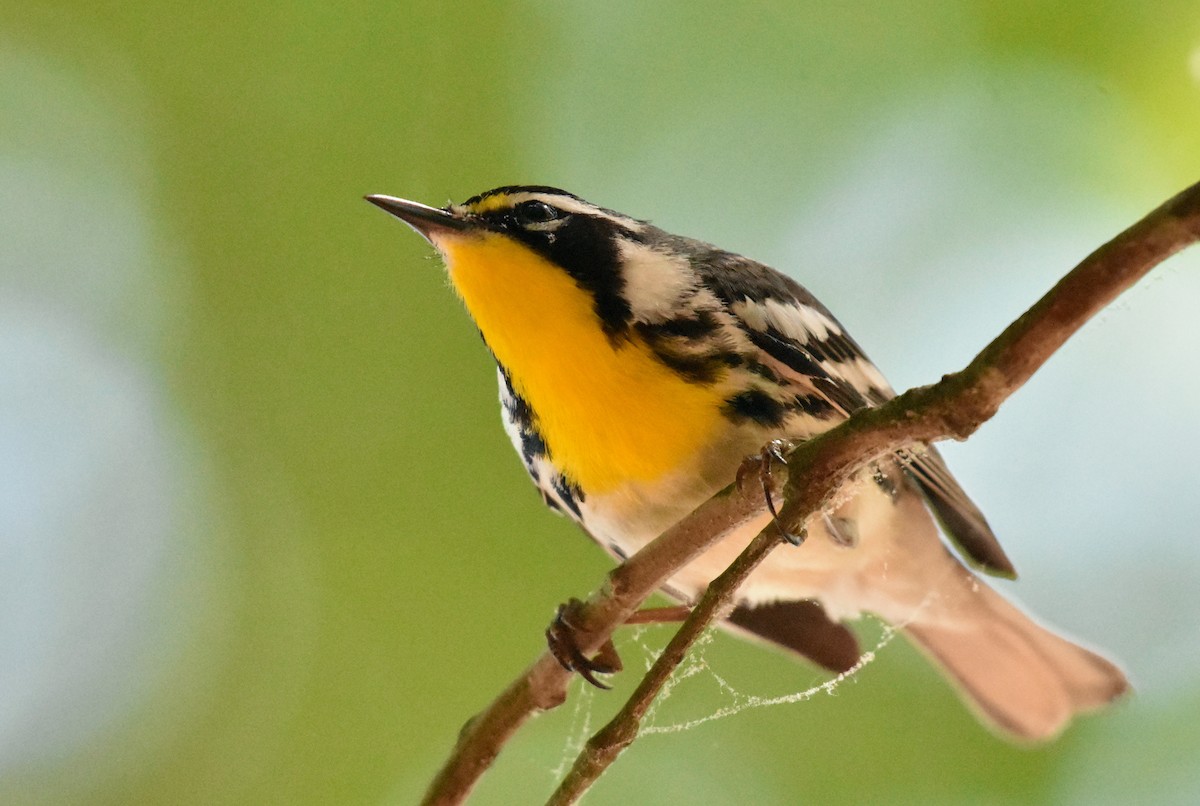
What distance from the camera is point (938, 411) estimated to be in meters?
0.93

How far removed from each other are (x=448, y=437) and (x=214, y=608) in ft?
2.22

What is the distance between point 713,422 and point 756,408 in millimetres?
70

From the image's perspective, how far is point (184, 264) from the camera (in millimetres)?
2455

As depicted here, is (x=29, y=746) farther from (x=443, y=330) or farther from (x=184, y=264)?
(x=443, y=330)

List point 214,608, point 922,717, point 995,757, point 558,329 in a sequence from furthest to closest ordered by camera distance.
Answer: point 214,608 < point 922,717 < point 995,757 < point 558,329

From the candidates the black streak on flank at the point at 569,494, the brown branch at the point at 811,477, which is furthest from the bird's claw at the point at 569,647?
the black streak on flank at the point at 569,494

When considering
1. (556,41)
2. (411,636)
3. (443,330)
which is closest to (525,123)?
(556,41)

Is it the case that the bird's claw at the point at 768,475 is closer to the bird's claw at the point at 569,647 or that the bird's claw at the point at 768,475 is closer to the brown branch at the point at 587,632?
the brown branch at the point at 587,632

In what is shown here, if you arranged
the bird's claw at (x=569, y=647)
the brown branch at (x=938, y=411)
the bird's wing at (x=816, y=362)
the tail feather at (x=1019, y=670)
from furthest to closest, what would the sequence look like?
the tail feather at (x=1019, y=670)
the bird's wing at (x=816, y=362)
the bird's claw at (x=569, y=647)
the brown branch at (x=938, y=411)

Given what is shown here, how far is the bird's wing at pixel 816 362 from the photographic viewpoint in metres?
1.59

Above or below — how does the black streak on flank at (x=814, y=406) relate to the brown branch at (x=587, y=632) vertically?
above

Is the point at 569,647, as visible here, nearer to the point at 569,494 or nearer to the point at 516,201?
the point at 569,494

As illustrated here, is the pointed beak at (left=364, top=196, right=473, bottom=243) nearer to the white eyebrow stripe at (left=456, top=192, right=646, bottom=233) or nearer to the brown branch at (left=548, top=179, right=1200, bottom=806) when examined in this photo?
the white eyebrow stripe at (left=456, top=192, right=646, bottom=233)

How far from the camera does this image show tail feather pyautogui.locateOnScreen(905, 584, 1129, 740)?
6.13ft
